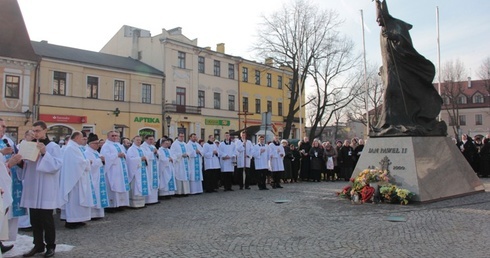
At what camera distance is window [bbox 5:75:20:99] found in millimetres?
27141

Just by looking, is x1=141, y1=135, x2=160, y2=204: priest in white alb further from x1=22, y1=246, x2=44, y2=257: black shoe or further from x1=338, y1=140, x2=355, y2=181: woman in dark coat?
x1=338, y1=140, x2=355, y2=181: woman in dark coat

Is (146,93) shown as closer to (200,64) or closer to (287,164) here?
(200,64)

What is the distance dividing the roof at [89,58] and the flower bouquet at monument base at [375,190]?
1043 inches

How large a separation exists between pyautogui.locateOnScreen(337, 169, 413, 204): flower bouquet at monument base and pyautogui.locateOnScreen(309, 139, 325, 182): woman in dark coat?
6.30 metres

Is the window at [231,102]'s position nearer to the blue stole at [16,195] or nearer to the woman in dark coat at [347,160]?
the woman in dark coat at [347,160]

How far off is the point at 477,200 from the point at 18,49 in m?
29.5

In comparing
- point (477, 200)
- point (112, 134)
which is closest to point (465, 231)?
point (477, 200)

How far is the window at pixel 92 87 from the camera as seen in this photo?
31.8m

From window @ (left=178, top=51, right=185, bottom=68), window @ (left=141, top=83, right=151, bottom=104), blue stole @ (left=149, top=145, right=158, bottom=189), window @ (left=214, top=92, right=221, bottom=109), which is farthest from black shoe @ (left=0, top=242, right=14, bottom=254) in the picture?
window @ (left=214, top=92, right=221, bottom=109)

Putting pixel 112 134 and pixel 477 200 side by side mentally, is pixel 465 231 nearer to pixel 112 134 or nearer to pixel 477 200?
pixel 477 200

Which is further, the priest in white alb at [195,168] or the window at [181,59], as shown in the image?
the window at [181,59]

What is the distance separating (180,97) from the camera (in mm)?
38594

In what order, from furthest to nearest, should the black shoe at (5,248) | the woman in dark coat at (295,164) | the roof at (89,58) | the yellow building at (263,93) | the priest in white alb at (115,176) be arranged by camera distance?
the yellow building at (263,93) < the roof at (89,58) < the woman in dark coat at (295,164) < the priest in white alb at (115,176) < the black shoe at (5,248)

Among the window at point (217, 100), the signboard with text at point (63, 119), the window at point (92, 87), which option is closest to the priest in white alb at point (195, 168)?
the signboard with text at point (63, 119)
